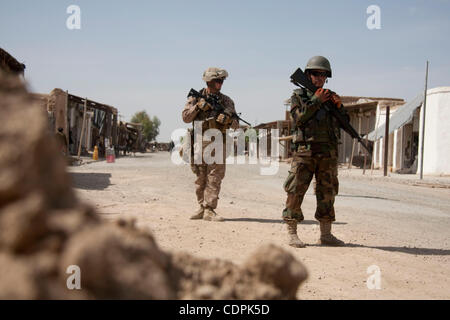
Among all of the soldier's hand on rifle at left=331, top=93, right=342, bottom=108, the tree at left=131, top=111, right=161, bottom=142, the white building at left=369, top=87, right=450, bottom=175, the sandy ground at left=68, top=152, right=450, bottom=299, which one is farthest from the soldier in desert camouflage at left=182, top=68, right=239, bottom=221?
the tree at left=131, top=111, right=161, bottom=142

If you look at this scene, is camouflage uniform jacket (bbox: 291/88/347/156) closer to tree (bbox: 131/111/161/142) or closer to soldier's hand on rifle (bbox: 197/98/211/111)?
soldier's hand on rifle (bbox: 197/98/211/111)

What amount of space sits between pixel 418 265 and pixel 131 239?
3582 mm

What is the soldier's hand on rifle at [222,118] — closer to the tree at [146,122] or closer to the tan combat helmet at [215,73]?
the tan combat helmet at [215,73]

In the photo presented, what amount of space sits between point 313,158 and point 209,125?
2.01 meters

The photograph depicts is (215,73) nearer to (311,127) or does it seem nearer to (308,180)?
(311,127)

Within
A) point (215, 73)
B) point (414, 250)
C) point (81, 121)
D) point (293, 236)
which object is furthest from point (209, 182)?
point (81, 121)

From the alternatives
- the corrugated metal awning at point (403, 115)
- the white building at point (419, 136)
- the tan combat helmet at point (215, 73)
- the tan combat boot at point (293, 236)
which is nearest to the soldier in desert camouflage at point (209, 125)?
the tan combat helmet at point (215, 73)

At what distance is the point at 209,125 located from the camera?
6.27 m

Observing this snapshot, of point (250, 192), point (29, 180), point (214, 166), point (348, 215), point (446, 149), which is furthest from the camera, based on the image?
point (446, 149)

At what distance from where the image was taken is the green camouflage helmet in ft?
15.9

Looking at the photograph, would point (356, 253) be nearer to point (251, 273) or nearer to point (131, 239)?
point (251, 273)

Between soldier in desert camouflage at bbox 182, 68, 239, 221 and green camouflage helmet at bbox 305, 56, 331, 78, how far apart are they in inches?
64.7
